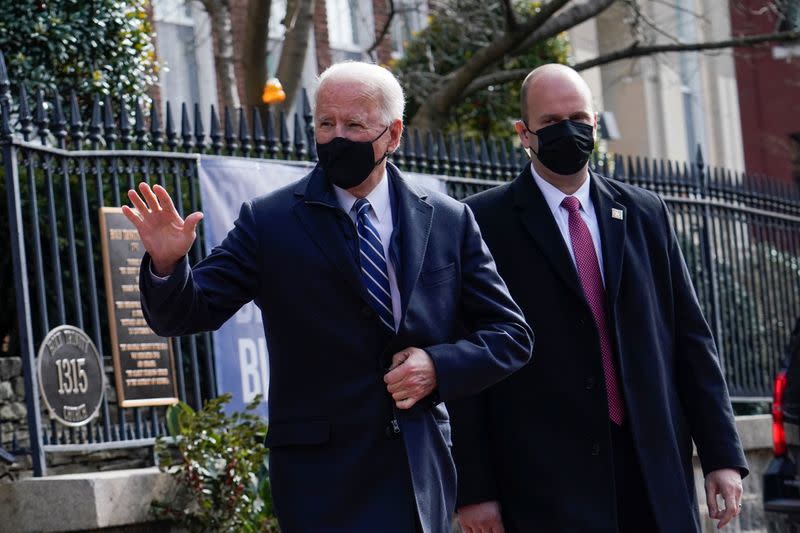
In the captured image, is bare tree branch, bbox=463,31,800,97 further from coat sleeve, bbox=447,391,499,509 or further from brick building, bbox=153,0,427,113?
coat sleeve, bbox=447,391,499,509

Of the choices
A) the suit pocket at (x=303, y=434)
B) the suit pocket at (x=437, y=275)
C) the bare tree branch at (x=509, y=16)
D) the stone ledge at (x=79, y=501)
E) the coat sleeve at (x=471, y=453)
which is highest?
the bare tree branch at (x=509, y=16)

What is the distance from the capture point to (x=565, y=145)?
5203mm

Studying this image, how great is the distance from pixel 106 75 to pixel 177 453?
3.47 metres

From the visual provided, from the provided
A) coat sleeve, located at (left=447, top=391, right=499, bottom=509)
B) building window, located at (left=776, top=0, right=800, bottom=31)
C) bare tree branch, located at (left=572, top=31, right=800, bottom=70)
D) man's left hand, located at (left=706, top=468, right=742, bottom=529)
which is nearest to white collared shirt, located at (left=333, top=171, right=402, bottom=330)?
coat sleeve, located at (left=447, top=391, right=499, bottom=509)

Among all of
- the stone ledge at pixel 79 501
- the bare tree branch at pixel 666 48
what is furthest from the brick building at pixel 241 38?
the stone ledge at pixel 79 501

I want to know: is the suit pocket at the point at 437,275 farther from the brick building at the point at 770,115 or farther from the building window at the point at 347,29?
the brick building at the point at 770,115

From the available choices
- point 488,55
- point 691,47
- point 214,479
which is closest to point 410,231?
point 214,479

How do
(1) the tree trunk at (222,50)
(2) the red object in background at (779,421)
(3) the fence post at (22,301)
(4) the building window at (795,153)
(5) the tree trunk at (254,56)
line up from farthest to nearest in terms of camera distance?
(4) the building window at (795,153), (1) the tree trunk at (222,50), (5) the tree trunk at (254,56), (3) the fence post at (22,301), (2) the red object in background at (779,421)

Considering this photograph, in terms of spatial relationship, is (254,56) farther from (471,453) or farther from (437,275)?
(437,275)

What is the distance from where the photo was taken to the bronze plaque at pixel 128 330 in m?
7.90

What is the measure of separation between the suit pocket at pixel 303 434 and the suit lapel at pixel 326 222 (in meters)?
0.35

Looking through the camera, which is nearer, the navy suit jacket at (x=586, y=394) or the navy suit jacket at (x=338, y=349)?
the navy suit jacket at (x=338, y=349)

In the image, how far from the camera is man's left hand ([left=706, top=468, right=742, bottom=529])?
507 cm

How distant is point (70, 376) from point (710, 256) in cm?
583
